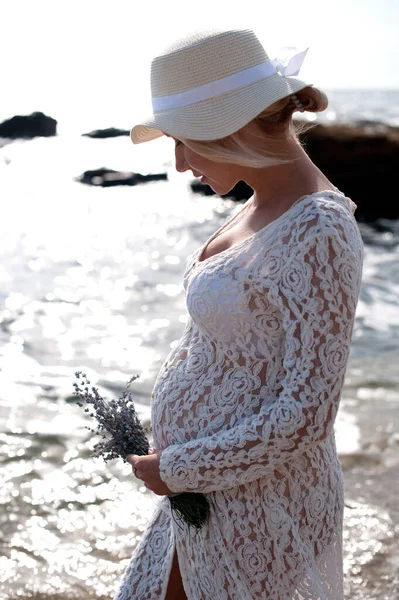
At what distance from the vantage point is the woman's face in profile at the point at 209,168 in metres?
2.21

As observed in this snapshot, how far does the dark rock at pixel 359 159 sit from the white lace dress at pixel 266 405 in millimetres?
19549

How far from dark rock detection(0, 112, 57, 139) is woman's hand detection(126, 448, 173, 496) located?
38843 millimetres

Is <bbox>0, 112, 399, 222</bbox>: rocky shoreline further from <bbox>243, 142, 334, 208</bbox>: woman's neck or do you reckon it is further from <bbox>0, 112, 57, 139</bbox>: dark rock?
<bbox>0, 112, 57, 139</bbox>: dark rock

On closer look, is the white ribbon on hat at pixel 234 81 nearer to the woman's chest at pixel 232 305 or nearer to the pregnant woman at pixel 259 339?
the pregnant woman at pixel 259 339

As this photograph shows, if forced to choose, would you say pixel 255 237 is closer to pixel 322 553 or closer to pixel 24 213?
pixel 322 553

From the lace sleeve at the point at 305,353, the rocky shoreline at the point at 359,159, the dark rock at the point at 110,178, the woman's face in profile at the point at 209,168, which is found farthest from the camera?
the dark rock at the point at 110,178

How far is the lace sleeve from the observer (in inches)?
77.4

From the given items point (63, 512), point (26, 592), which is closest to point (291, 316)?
point (26, 592)

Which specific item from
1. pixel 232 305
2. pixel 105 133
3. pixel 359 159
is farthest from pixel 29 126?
pixel 232 305

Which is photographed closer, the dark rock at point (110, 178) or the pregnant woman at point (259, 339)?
the pregnant woman at point (259, 339)

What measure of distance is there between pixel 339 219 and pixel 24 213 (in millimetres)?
17420

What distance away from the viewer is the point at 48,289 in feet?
37.1

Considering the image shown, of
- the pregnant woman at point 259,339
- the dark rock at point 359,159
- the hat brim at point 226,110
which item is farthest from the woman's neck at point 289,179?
the dark rock at point 359,159

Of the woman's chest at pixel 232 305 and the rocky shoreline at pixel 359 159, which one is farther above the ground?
the woman's chest at pixel 232 305
